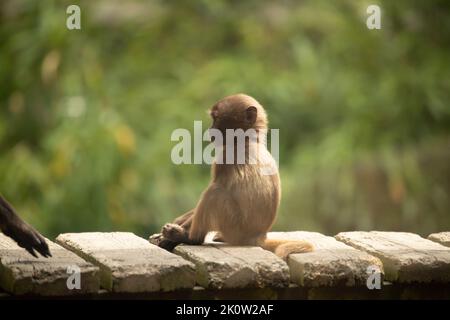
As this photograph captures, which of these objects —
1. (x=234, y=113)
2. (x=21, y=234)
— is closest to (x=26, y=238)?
(x=21, y=234)

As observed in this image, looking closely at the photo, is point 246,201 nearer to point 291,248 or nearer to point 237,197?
point 237,197

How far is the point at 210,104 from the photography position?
9.48 m

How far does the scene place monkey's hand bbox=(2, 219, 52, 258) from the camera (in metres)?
3.60

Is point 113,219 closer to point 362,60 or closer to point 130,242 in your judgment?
point 362,60

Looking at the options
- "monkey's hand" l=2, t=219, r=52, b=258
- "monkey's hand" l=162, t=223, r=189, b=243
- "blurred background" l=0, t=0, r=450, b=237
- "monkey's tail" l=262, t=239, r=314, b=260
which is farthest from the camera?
"blurred background" l=0, t=0, r=450, b=237

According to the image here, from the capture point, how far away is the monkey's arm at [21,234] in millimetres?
3605

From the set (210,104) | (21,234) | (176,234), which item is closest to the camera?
(21,234)

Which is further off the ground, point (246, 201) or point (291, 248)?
point (246, 201)

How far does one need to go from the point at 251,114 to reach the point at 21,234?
118 cm

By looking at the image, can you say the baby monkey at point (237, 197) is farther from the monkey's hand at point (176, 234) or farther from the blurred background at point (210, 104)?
the blurred background at point (210, 104)

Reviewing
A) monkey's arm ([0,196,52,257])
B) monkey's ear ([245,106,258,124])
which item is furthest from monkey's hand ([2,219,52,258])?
monkey's ear ([245,106,258,124])

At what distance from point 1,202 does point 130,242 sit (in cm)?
69

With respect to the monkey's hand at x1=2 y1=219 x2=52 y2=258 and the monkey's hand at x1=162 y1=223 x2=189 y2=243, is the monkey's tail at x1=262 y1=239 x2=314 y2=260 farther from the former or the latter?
the monkey's hand at x1=2 y1=219 x2=52 y2=258
